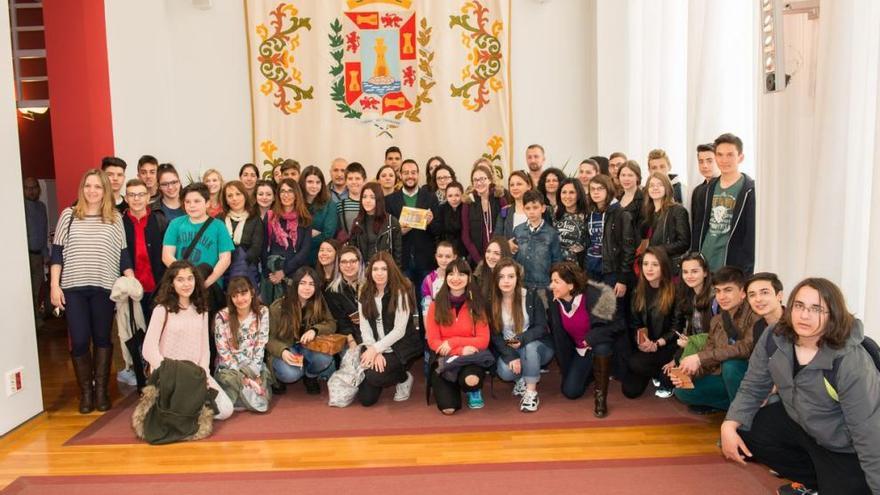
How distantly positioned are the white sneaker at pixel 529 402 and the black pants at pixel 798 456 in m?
Result: 1.35

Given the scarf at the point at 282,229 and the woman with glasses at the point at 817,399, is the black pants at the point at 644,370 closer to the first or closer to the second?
the woman with glasses at the point at 817,399

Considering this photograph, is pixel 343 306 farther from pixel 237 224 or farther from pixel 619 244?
pixel 619 244

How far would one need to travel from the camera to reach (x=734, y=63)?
15.2 feet

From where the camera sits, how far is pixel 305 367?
4.68 meters

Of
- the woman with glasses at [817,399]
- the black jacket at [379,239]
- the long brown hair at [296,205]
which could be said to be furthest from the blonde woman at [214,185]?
the woman with glasses at [817,399]

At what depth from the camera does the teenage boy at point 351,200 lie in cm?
547

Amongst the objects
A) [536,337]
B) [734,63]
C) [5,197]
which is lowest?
[536,337]

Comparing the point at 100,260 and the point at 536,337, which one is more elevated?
the point at 100,260

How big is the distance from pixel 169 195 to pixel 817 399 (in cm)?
419

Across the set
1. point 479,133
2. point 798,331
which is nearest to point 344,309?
point 798,331

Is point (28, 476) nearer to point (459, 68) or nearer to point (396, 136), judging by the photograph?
point (396, 136)

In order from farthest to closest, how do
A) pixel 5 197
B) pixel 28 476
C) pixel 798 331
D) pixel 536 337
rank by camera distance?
pixel 536 337 < pixel 5 197 < pixel 28 476 < pixel 798 331

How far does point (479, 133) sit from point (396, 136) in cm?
86

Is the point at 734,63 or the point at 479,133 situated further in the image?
the point at 479,133
